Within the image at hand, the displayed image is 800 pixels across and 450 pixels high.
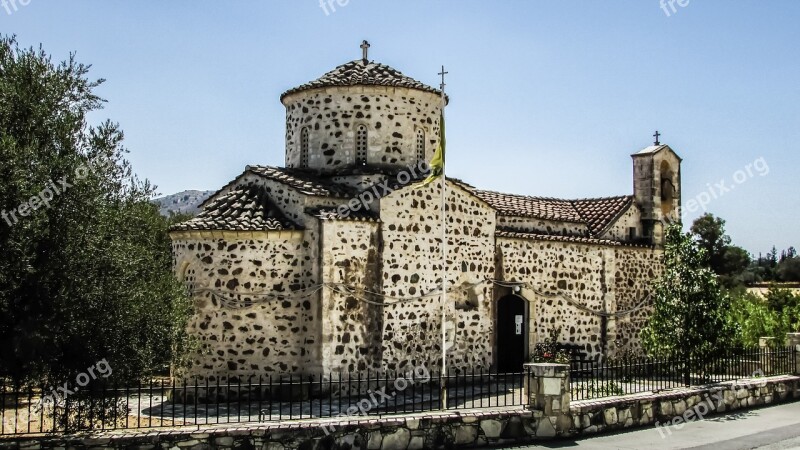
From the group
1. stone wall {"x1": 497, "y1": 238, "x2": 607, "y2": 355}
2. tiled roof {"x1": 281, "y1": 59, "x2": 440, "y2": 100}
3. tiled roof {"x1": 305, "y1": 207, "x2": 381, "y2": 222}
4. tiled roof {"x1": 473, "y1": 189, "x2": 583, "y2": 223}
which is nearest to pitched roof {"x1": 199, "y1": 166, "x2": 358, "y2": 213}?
tiled roof {"x1": 305, "y1": 207, "x2": 381, "y2": 222}

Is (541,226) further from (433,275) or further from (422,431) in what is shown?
(422,431)

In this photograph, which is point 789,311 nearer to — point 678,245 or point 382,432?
point 678,245

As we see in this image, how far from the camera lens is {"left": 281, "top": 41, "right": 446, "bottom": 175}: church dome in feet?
62.6

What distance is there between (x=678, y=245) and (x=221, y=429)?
38.1ft

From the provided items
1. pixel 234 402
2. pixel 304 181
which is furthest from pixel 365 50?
pixel 234 402

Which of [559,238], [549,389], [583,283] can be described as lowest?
[549,389]

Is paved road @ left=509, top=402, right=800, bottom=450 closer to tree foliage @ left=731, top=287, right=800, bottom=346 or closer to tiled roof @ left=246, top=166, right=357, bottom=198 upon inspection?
tiled roof @ left=246, top=166, right=357, bottom=198

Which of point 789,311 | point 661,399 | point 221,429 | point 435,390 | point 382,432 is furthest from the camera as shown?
point 789,311

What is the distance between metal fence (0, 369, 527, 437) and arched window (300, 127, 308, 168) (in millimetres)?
5915

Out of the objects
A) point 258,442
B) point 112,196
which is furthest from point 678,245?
point 112,196

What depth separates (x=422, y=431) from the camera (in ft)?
37.7

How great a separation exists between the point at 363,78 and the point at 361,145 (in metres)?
1.74

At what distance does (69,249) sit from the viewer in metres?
9.70

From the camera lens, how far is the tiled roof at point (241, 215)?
1650cm
